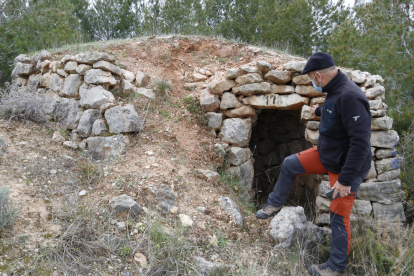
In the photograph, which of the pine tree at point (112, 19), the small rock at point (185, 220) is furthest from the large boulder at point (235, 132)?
the pine tree at point (112, 19)

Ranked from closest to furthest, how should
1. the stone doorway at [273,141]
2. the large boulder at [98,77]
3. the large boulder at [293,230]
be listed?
the large boulder at [293,230] → the large boulder at [98,77] → the stone doorway at [273,141]

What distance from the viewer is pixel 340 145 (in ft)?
8.92

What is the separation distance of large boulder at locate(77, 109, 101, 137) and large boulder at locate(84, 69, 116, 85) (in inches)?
18.8

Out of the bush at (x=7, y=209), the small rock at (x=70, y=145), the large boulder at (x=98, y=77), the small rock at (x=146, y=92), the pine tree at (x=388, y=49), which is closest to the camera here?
the bush at (x=7, y=209)

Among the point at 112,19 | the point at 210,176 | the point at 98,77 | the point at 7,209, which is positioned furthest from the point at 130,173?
the point at 112,19

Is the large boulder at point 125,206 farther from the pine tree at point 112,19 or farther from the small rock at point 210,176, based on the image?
the pine tree at point 112,19

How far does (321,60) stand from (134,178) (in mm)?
2349

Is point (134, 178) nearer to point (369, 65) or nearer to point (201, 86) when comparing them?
point (201, 86)

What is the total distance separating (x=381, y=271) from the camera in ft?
9.30

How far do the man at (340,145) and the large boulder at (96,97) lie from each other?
285cm

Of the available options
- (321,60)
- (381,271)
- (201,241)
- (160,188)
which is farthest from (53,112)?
(381,271)

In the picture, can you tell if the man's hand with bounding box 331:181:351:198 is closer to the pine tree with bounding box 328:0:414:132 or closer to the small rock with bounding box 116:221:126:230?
the small rock with bounding box 116:221:126:230

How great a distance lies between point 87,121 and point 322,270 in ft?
11.4

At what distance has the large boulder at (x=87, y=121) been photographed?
14.1ft
